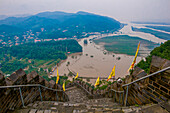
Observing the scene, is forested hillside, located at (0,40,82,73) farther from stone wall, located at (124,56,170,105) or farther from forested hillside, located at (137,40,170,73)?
stone wall, located at (124,56,170,105)

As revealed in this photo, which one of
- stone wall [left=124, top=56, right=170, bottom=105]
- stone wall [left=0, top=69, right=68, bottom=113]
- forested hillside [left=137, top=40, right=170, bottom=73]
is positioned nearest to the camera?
stone wall [left=124, top=56, right=170, bottom=105]

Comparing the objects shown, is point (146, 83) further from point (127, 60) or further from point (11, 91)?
point (127, 60)

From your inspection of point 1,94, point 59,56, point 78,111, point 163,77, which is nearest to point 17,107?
point 1,94

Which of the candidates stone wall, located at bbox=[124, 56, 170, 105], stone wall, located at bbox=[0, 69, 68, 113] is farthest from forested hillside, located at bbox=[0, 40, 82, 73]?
stone wall, located at bbox=[124, 56, 170, 105]

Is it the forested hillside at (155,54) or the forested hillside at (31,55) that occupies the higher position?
the forested hillside at (155,54)

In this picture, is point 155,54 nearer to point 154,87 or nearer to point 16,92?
point 154,87

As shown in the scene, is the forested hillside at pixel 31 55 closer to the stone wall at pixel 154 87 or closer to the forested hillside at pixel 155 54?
the forested hillside at pixel 155 54

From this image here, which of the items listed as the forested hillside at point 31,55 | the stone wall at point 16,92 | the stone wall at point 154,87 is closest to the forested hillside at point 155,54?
the stone wall at point 154,87

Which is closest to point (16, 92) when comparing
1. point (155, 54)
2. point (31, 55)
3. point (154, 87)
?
point (154, 87)

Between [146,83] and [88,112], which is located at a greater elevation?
[146,83]

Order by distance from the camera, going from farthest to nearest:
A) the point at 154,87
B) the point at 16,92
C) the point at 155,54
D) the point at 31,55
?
the point at 31,55 → the point at 155,54 → the point at 16,92 → the point at 154,87

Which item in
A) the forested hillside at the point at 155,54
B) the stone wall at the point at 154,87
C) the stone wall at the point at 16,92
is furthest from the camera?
the forested hillside at the point at 155,54
